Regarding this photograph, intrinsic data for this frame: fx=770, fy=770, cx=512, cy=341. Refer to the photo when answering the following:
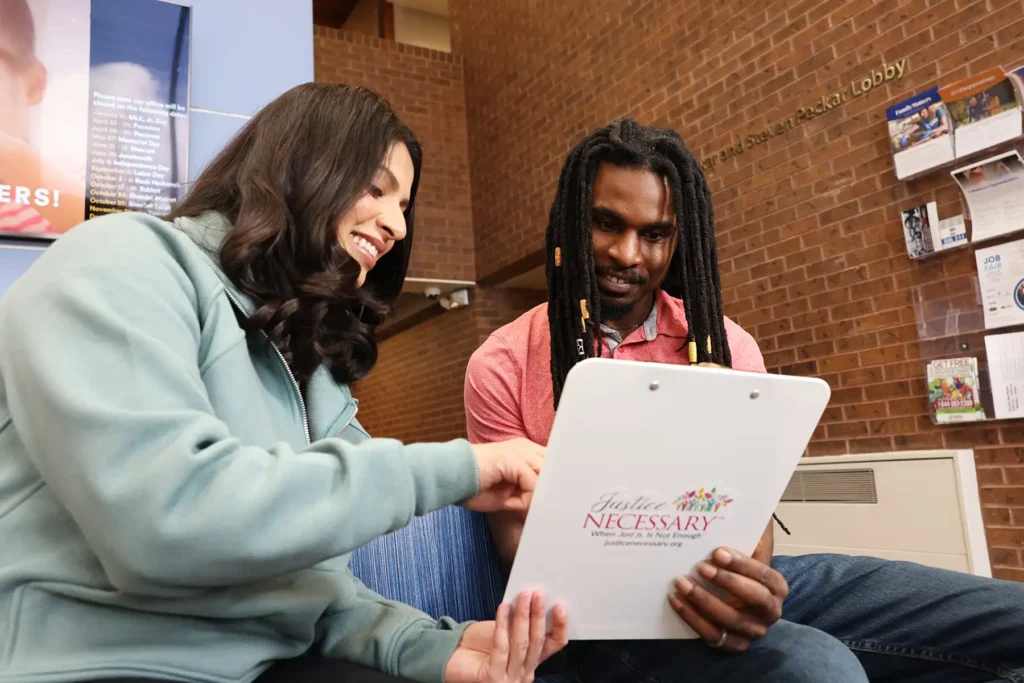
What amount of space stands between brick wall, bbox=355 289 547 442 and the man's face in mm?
4273

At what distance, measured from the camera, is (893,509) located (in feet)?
10.3

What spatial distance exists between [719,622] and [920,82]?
3026 millimetres

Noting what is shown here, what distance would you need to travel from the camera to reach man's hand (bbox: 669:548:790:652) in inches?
37.9

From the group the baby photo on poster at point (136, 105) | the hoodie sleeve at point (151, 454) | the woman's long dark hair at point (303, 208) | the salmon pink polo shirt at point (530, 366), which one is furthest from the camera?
the baby photo on poster at point (136, 105)

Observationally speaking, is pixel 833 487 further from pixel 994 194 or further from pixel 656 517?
pixel 656 517

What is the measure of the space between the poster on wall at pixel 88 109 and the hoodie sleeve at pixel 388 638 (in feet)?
4.60

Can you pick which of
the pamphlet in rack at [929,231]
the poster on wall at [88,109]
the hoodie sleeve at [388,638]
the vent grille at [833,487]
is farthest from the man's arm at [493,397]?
the pamphlet in rack at [929,231]

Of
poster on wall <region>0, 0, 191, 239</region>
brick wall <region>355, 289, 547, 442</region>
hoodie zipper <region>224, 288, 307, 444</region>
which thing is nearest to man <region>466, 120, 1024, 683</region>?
hoodie zipper <region>224, 288, 307, 444</region>

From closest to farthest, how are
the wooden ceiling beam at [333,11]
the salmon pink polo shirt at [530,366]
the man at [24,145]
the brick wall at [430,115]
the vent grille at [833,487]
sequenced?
1. the salmon pink polo shirt at [530,366]
2. the man at [24,145]
3. the vent grille at [833,487]
4. the brick wall at [430,115]
5. the wooden ceiling beam at [333,11]

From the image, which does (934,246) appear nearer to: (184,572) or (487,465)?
(487,465)

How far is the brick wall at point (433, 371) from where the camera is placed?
6508 millimetres

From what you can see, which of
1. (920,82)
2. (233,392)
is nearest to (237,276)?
(233,392)

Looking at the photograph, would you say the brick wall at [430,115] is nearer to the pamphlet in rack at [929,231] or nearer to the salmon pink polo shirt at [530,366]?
the pamphlet in rack at [929,231]

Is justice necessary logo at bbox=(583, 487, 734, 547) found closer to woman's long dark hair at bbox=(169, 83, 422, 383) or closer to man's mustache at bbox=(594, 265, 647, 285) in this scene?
woman's long dark hair at bbox=(169, 83, 422, 383)
